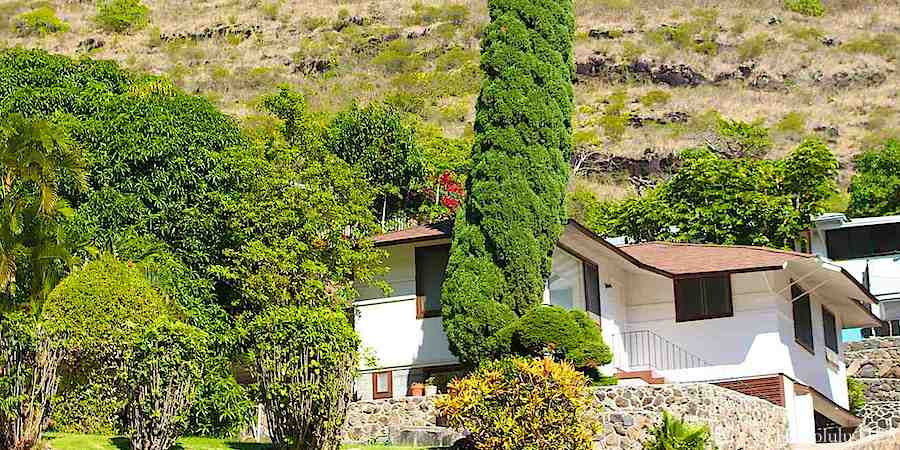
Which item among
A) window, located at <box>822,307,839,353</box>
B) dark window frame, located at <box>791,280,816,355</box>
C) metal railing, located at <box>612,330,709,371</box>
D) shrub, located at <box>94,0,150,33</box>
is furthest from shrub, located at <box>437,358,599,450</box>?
shrub, located at <box>94,0,150,33</box>

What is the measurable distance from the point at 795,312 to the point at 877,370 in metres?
12.4

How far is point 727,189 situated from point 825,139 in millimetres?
41975

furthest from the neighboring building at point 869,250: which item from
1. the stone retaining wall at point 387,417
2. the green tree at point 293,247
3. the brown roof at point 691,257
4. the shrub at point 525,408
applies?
the shrub at point 525,408

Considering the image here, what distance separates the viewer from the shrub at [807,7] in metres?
103

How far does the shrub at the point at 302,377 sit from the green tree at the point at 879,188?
123 ft

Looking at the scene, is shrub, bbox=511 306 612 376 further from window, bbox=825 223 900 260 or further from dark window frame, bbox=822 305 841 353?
window, bbox=825 223 900 260

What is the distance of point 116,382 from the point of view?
1716 cm

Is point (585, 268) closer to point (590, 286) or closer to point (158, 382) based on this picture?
point (590, 286)

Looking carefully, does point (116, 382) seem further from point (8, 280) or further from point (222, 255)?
point (222, 255)

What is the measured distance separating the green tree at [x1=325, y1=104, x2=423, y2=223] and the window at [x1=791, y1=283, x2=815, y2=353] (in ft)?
58.3

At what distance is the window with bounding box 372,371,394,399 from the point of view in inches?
1017

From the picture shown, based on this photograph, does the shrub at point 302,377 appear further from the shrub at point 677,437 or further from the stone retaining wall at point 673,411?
the stone retaining wall at point 673,411

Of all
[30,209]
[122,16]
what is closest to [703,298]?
[30,209]

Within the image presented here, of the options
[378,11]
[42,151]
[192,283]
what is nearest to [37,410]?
[42,151]
